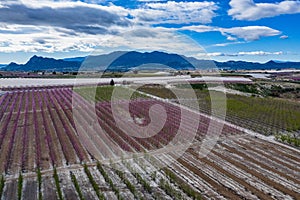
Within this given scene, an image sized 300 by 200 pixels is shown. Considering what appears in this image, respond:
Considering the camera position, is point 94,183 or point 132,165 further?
point 132,165

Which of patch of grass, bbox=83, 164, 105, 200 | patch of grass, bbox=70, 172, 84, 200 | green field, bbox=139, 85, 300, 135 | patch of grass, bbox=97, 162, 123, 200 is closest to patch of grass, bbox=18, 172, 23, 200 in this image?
patch of grass, bbox=70, 172, 84, 200

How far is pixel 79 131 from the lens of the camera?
1473 cm

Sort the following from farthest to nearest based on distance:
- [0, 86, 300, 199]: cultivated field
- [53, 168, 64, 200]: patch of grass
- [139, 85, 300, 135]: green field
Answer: [139, 85, 300, 135]: green field → [0, 86, 300, 199]: cultivated field → [53, 168, 64, 200]: patch of grass

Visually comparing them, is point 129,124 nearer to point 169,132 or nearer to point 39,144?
point 169,132

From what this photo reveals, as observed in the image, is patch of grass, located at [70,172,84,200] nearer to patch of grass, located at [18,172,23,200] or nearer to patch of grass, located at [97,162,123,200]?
patch of grass, located at [97,162,123,200]

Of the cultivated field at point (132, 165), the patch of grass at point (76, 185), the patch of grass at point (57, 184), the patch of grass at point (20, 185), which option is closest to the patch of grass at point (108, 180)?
the cultivated field at point (132, 165)

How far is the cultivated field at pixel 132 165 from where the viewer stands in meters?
8.38

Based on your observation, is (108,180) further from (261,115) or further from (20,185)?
(261,115)

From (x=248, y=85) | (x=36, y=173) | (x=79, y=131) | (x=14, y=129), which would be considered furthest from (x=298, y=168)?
(x=248, y=85)

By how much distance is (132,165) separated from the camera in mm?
10391

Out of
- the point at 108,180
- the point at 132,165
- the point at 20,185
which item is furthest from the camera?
the point at 132,165

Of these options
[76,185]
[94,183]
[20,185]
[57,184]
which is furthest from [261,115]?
[20,185]

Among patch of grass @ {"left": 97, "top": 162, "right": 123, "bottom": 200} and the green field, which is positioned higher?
the green field

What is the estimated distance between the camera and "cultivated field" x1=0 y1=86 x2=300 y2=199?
330 inches
